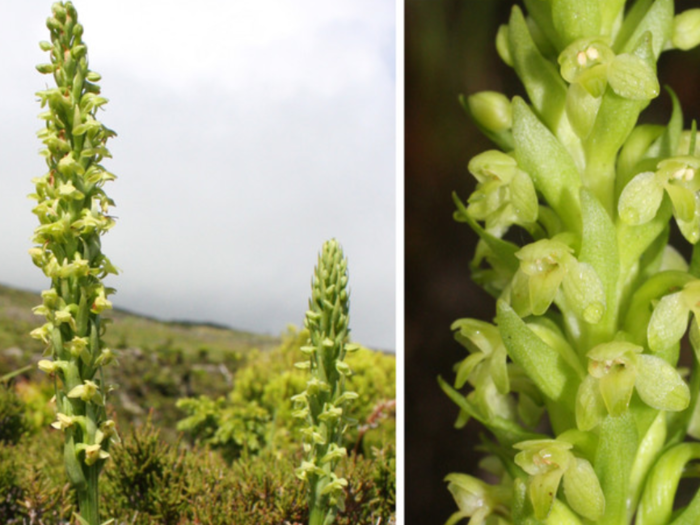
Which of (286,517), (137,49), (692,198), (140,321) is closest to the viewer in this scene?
(692,198)

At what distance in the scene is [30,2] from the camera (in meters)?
1.10

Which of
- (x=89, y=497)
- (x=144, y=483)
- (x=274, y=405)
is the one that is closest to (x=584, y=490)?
(x=89, y=497)

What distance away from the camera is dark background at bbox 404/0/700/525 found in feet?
3.33

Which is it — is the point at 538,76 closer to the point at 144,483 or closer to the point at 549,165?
the point at 549,165

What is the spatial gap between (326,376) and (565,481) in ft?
1.28

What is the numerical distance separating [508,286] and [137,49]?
2.67ft

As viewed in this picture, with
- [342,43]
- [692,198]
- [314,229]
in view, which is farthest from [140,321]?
[692,198]

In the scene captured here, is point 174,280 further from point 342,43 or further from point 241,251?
point 342,43

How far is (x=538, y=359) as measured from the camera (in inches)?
20.5

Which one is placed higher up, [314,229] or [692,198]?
[314,229]

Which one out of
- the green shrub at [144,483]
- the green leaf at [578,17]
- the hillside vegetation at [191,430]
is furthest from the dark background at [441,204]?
the green leaf at [578,17]

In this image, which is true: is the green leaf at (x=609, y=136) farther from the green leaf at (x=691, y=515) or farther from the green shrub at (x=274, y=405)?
the green shrub at (x=274, y=405)

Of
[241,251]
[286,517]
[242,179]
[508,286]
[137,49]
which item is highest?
[137,49]

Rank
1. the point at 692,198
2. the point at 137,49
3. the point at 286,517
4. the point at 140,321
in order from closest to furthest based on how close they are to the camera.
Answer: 1. the point at 692,198
2. the point at 286,517
3. the point at 137,49
4. the point at 140,321
